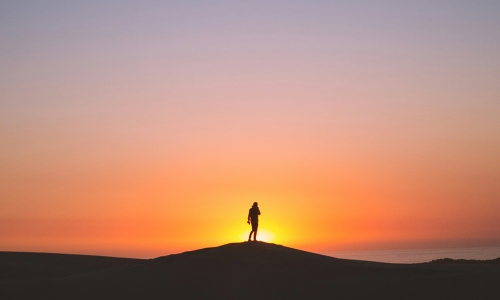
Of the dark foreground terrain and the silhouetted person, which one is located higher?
the silhouetted person

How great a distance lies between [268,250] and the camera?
25.5 metres

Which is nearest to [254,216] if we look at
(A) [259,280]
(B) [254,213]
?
(B) [254,213]

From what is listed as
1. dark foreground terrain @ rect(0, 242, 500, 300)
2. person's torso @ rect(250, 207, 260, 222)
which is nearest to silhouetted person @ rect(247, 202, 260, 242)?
person's torso @ rect(250, 207, 260, 222)

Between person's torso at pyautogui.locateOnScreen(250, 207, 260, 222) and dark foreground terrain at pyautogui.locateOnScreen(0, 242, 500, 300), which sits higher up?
person's torso at pyautogui.locateOnScreen(250, 207, 260, 222)

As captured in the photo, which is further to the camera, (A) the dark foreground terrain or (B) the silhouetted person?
(B) the silhouetted person

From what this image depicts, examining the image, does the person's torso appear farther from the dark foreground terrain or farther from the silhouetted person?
the dark foreground terrain

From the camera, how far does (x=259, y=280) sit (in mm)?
Answer: 21922

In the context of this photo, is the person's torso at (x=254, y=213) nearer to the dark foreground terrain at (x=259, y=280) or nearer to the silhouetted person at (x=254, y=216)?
the silhouetted person at (x=254, y=216)

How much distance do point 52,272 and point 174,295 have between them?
14.1m

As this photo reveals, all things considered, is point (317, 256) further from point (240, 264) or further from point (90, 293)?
point (90, 293)

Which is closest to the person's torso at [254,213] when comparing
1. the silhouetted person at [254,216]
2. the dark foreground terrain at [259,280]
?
the silhouetted person at [254,216]

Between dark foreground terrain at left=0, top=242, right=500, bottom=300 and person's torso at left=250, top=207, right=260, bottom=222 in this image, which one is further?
person's torso at left=250, top=207, right=260, bottom=222

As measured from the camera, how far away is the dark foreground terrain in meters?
19.4

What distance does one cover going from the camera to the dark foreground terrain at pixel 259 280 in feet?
63.7
